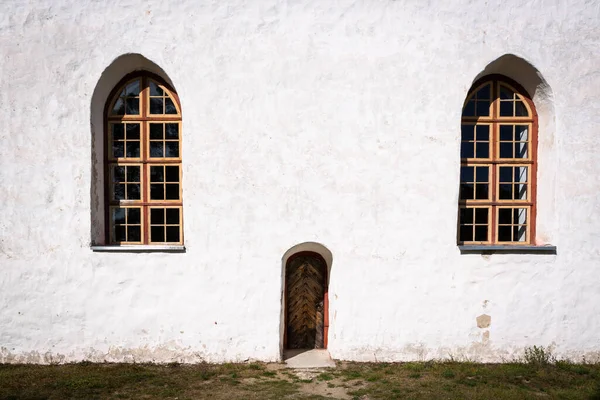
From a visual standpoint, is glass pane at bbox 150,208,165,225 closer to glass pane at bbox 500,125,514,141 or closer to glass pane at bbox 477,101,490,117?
glass pane at bbox 477,101,490,117

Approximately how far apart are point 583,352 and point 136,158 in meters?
7.45

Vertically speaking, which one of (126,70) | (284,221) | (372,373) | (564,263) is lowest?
(372,373)

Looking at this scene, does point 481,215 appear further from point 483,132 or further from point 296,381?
point 296,381

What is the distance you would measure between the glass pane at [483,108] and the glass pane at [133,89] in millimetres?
5366

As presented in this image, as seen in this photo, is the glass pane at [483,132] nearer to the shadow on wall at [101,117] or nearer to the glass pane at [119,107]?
the shadow on wall at [101,117]

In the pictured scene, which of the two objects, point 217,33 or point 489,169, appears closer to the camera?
point 217,33

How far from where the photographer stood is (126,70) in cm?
612

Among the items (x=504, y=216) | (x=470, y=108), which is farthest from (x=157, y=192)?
(x=504, y=216)

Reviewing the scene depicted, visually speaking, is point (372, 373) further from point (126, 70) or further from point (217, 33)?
point (126, 70)

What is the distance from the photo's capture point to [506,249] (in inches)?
233

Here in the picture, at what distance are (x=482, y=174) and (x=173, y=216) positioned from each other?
494cm

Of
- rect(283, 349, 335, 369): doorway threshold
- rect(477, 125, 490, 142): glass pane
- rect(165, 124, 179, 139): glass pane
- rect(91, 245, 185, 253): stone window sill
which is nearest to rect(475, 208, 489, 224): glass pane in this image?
rect(477, 125, 490, 142): glass pane

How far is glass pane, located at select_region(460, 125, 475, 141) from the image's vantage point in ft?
20.7

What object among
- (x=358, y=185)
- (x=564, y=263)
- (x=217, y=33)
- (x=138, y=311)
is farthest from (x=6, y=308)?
(x=564, y=263)
